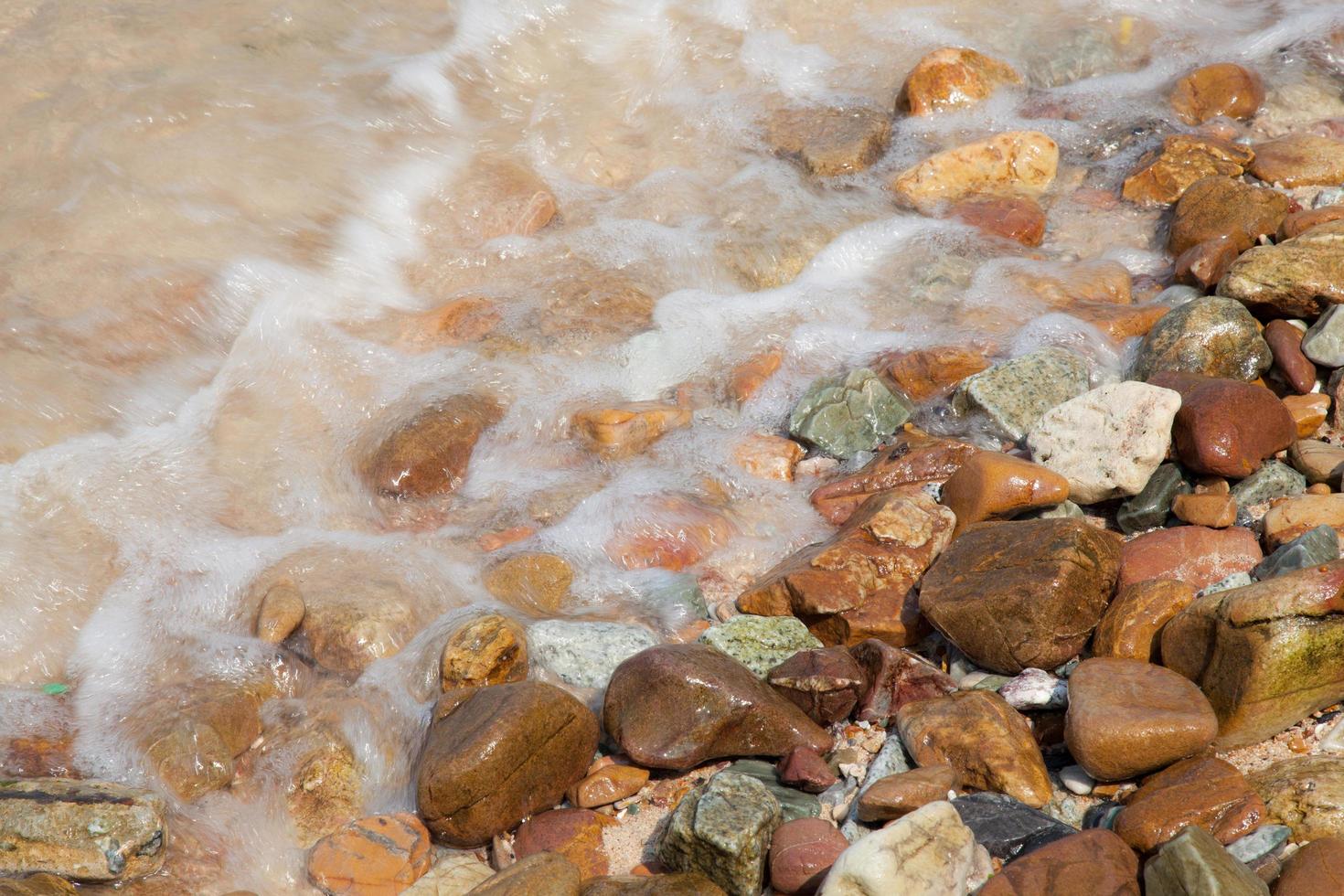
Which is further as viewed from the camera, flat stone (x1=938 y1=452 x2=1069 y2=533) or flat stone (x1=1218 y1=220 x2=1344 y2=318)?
flat stone (x1=1218 y1=220 x2=1344 y2=318)

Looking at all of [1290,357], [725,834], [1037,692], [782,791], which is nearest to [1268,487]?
[1290,357]

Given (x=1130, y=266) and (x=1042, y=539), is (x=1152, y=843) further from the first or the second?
(x=1130, y=266)

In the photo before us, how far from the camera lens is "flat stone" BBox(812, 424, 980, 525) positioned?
445 centimetres

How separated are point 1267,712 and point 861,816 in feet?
3.68

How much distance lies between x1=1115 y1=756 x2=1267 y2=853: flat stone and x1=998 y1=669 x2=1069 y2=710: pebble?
45 centimetres

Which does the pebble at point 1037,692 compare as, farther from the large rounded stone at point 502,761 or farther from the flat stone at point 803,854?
the large rounded stone at point 502,761

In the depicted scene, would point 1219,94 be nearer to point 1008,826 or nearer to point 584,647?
point 584,647

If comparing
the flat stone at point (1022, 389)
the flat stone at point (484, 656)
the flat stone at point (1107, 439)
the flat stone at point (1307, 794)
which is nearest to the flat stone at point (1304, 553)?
the flat stone at point (1107, 439)

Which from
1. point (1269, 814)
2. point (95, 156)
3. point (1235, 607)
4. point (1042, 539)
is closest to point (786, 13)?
point (95, 156)

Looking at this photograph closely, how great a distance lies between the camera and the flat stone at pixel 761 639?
3.75 metres

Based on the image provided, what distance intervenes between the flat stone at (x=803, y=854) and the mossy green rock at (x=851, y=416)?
2.05 meters

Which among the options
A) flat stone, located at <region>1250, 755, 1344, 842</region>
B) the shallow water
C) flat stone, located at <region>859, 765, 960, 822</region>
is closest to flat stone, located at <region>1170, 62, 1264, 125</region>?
the shallow water

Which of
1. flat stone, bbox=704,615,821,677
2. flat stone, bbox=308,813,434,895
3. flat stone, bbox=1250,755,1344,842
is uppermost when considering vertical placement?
flat stone, bbox=1250,755,1344,842

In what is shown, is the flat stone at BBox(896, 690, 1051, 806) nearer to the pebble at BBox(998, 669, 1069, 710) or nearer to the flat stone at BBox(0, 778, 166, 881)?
the pebble at BBox(998, 669, 1069, 710)
